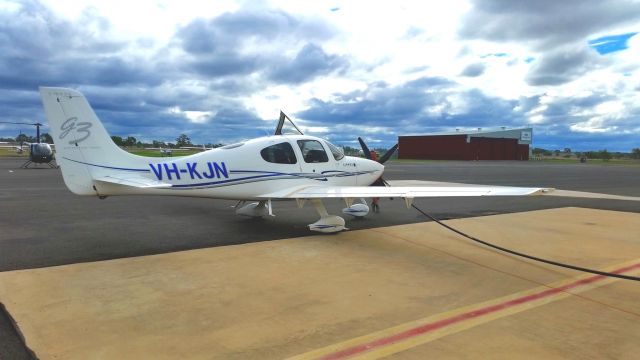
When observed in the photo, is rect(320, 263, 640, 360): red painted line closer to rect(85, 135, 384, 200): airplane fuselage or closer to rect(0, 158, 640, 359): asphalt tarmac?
rect(0, 158, 640, 359): asphalt tarmac

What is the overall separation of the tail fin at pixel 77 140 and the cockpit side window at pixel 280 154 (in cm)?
318

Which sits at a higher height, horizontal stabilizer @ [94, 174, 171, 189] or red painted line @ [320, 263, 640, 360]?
horizontal stabilizer @ [94, 174, 171, 189]

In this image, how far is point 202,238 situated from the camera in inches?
365

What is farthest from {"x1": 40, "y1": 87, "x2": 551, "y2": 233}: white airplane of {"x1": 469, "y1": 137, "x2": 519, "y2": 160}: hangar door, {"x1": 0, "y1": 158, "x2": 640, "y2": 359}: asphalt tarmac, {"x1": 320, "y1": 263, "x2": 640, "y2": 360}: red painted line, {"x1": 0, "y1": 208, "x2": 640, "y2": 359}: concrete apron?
{"x1": 469, "y1": 137, "x2": 519, "y2": 160}: hangar door

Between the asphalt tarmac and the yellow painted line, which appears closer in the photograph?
the yellow painted line

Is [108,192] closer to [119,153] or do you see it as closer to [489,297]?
[119,153]

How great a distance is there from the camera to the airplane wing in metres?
7.66

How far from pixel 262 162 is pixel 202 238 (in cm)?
220

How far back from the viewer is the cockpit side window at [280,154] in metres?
10.2

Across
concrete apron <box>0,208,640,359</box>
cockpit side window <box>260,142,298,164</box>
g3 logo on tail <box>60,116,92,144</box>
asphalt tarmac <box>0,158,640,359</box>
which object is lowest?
concrete apron <box>0,208,640,359</box>

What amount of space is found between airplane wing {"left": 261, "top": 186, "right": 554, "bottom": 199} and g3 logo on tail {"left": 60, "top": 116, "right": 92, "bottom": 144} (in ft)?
12.9

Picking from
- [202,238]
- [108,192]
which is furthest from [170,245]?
[108,192]

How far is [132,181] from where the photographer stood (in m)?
8.88

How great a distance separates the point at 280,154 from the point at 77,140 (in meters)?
4.30
